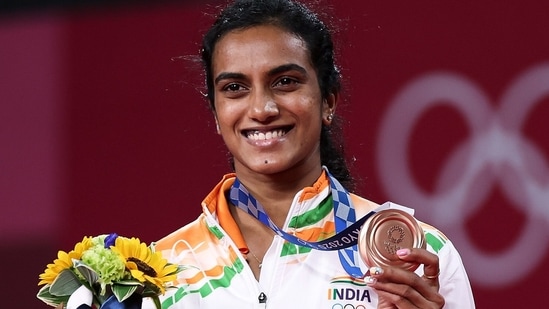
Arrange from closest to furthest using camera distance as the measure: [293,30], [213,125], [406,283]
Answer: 1. [406,283]
2. [293,30]
3. [213,125]

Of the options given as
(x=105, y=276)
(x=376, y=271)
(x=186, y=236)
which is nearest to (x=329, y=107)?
(x=186, y=236)

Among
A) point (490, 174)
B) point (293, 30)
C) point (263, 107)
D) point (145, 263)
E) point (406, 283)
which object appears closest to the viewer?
point (406, 283)

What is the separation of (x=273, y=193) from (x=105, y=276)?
1.55ft

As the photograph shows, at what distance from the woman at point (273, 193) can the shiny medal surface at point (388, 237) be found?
0.32ft

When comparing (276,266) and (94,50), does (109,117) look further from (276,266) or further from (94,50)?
(276,266)

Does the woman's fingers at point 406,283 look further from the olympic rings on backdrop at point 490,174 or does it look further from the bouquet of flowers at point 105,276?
the olympic rings on backdrop at point 490,174

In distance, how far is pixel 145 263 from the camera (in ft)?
7.03

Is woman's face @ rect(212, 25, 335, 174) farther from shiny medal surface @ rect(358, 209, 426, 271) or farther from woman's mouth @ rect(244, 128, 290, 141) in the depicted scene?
shiny medal surface @ rect(358, 209, 426, 271)

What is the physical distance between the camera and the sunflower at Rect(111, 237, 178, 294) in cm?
211

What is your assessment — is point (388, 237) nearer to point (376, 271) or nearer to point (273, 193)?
point (376, 271)

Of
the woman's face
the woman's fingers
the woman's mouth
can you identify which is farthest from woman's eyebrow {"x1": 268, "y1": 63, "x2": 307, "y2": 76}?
the woman's fingers

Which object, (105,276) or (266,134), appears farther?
(266,134)

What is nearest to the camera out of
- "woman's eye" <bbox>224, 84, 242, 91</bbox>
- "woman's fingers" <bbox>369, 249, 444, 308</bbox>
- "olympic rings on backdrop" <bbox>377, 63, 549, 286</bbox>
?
"woman's fingers" <bbox>369, 249, 444, 308</bbox>

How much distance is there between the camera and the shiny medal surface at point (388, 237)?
2062 mm
